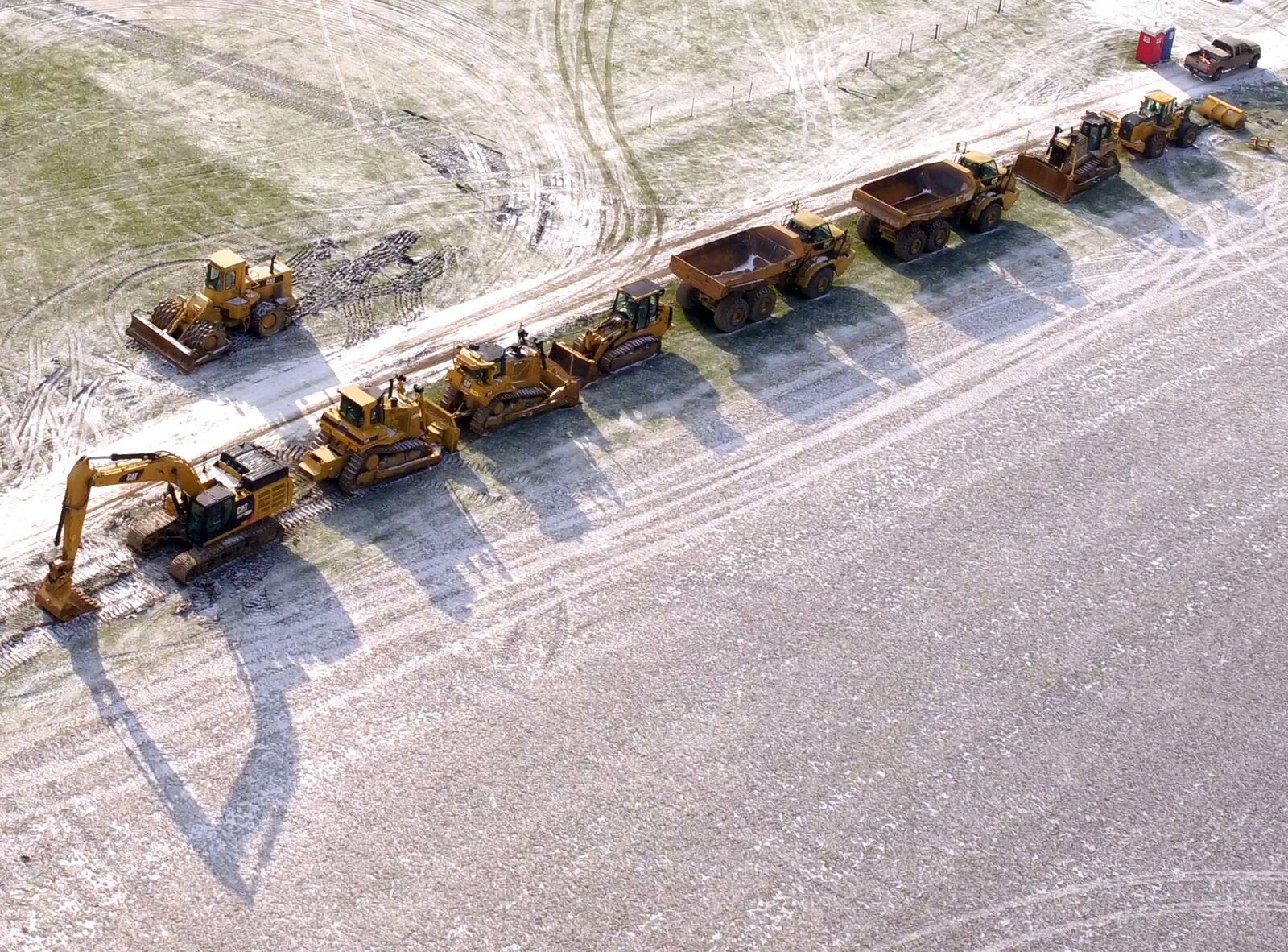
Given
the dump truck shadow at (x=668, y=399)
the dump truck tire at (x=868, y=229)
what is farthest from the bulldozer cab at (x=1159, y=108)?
the dump truck shadow at (x=668, y=399)

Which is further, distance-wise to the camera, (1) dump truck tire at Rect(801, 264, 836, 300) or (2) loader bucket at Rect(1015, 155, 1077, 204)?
(2) loader bucket at Rect(1015, 155, 1077, 204)

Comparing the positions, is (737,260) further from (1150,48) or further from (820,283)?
(1150,48)

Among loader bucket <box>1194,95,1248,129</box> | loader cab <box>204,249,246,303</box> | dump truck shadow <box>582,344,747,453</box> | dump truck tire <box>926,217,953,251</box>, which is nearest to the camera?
dump truck shadow <box>582,344,747,453</box>

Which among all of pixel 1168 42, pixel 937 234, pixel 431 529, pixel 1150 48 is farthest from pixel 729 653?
pixel 1168 42

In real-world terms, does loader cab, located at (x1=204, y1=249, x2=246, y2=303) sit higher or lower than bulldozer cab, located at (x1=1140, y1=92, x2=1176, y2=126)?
higher

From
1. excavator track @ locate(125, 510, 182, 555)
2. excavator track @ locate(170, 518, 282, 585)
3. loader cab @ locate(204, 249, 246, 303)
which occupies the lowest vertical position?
excavator track @ locate(170, 518, 282, 585)

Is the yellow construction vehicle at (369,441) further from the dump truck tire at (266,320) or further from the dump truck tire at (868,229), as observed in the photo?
the dump truck tire at (868,229)

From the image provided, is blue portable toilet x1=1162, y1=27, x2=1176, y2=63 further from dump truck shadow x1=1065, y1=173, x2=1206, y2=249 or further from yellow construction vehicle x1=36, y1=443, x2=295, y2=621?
yellow construction vehicle x1=36, y1=443, x2=295, y2=621

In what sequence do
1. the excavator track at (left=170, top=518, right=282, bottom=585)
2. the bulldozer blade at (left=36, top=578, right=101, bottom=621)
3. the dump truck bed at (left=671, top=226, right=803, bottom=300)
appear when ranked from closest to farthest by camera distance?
the bulldozer blade at (left=36, top=578, right=101, bottom=621)
the excavator track at (left=170, top=518, right=282, bottom=585)
the dump truck bed at (left=671, top=226, right=803, bottom=300)

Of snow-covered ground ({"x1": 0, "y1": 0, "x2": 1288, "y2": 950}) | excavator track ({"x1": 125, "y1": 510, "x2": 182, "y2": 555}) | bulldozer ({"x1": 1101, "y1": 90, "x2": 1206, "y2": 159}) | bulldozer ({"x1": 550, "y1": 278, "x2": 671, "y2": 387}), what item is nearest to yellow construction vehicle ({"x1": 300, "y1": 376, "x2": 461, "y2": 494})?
snow-covered ground ({"x1": 0, "y1": 0, "x2": 1288, "y2": 950})
